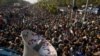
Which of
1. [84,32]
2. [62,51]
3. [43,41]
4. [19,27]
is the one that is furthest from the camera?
[19,27]

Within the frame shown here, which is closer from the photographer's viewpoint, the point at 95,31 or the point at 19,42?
the point at 19,42

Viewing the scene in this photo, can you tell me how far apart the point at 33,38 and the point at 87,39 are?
23.2 feet

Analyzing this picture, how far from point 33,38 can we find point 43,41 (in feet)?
1.42

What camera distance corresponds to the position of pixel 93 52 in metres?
16.5

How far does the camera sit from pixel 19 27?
76.3ft

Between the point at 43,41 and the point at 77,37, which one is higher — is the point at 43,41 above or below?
above

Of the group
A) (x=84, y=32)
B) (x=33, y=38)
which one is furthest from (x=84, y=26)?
(x=33, y=38)

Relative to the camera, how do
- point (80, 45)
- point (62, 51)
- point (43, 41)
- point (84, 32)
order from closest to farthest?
point (43, 41) < point (62, 51) < point (80, 45) < point (84, 32)

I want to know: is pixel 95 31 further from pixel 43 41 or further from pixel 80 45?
pixel 43 41

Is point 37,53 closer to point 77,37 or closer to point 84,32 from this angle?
point 77,37

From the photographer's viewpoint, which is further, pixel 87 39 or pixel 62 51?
pixel 87 39

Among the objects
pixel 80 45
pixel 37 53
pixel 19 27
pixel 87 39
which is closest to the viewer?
pixel 37 53

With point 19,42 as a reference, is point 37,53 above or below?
above

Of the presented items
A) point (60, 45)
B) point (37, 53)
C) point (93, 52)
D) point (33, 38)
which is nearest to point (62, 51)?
point (60, 45)
